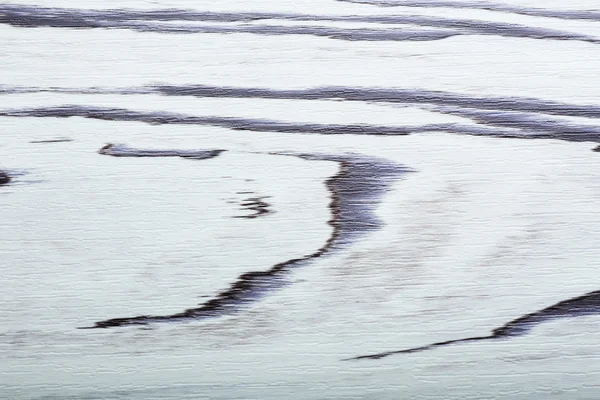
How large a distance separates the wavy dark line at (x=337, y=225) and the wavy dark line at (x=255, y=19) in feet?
0.26

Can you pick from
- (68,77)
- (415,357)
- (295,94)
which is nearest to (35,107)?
(68,77)

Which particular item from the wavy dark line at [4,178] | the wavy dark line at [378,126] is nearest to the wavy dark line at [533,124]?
the wavy dark line at [378,126]

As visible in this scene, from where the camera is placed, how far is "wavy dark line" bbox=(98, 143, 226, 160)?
1.37ft

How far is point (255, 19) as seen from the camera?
0.44 meters

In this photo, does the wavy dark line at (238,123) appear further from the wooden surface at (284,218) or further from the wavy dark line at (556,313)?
the wavy dark line at (556,313)

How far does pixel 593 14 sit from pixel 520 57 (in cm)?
5

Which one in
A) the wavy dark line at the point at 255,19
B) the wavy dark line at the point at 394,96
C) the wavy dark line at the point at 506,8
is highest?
the wavy dark line at the point at 506,8

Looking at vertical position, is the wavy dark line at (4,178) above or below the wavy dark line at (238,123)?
below

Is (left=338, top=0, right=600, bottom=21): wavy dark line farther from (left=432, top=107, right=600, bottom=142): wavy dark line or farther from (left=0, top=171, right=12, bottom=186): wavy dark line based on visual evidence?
(left=0, top=171, right=12, bottom=186): wavy dark line

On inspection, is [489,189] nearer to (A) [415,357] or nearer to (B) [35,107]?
(A) [415,357]

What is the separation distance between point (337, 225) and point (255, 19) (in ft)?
0.44

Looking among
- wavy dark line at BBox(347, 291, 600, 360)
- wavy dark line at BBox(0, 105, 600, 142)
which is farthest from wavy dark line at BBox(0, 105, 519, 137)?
wavy dark line at BBox(347, 291, 600, 360)

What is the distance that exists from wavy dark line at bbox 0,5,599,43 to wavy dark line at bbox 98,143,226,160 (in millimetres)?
74

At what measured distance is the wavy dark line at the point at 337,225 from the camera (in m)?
0.41
